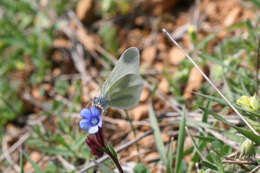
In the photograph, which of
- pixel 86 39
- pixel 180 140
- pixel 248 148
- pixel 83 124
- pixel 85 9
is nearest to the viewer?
pixel 83 124

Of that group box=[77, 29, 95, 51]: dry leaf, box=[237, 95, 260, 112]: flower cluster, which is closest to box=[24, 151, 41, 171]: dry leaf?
box=[77, 29, 95, 51]: dry leaf

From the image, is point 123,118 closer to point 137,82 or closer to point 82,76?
point 82,76

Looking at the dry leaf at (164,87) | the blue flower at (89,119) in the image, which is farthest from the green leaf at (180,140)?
the dry leaf at (164,87)

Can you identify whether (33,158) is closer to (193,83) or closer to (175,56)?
(193,83)

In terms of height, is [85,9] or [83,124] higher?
[85,9]

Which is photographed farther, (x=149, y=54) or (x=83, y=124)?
(x=149, y=54)

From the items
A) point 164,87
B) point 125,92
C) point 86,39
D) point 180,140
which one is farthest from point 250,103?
point 86,39
